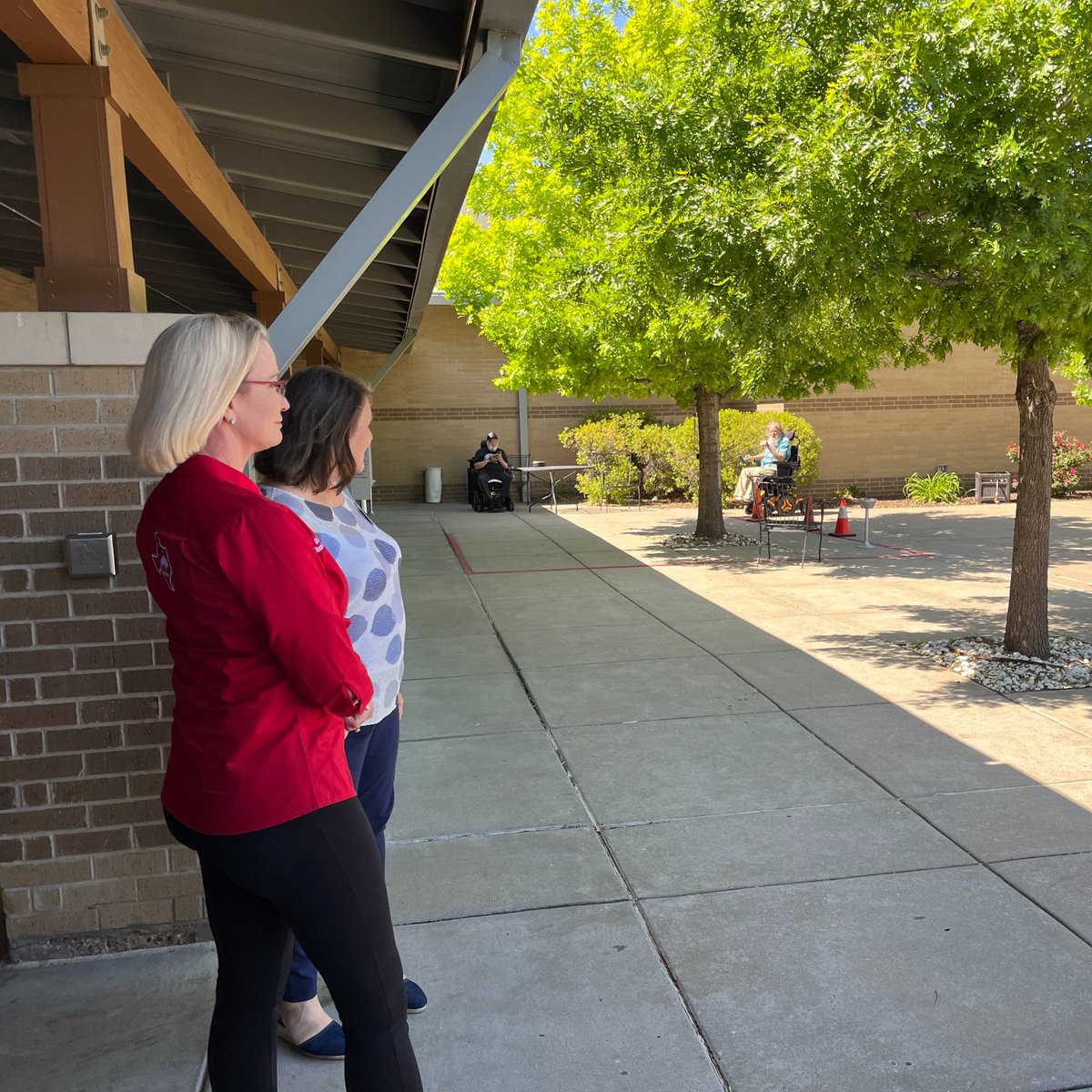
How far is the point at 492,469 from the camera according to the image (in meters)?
20.0

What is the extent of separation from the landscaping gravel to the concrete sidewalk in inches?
6.3

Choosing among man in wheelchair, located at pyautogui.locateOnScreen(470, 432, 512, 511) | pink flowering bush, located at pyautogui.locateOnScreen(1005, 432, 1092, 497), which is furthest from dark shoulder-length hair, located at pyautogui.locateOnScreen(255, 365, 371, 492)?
pink flowering bush, located at pyautogui.locateOnScreen(1005, 432, 1092, 497)

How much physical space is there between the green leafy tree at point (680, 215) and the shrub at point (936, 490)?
924cm

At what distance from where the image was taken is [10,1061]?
2.69 meters

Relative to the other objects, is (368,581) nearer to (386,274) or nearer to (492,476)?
(386,274)

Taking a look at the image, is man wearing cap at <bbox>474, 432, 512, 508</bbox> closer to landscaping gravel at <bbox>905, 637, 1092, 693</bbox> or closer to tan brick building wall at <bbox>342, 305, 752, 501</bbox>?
tan brick building wall at <bbox>342, 305, 752, 501</bbox>

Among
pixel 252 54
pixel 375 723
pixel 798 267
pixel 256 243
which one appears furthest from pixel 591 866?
pixel 256 243

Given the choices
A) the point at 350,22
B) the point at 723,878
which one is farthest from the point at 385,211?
the point at 723,878

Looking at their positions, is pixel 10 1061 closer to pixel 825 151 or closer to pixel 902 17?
pixel 825 151

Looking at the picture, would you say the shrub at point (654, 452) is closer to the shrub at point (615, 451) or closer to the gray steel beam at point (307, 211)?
the shrub at point (615, 451)

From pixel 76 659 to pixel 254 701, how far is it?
167 cm

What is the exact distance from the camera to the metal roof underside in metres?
4.26

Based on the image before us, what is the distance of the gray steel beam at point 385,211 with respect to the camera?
13.5ft

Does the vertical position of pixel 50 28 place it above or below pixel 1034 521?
above
